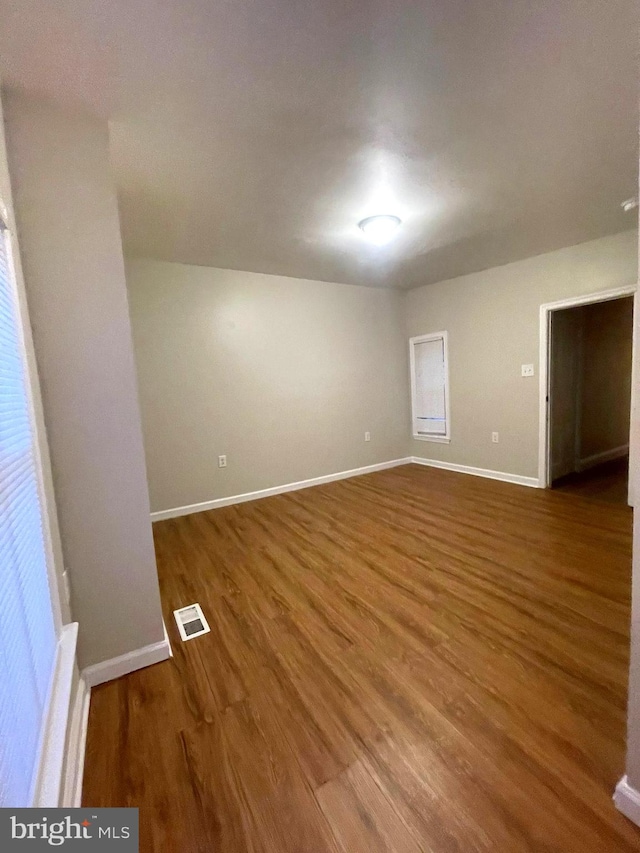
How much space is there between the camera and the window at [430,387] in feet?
14.8

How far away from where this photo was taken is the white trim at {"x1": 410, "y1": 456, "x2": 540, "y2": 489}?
12.3 feet

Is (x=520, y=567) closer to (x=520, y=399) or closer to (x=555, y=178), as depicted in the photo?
(x=520, y=399)

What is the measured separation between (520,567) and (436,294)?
342 cm

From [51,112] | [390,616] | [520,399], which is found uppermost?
[51,112]

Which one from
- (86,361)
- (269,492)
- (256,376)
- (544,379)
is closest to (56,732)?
(86,361)

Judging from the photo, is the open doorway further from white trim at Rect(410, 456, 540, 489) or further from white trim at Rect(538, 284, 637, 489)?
white trim at Rect(410, 456, 540, 489)

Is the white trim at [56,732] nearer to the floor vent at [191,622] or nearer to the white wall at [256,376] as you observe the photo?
the floor vent at [191,622]

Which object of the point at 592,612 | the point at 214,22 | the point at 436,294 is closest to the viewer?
the point at 214,22

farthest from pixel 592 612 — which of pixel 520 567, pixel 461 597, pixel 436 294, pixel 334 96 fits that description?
pixel 436 294

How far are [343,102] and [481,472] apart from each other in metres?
3.84

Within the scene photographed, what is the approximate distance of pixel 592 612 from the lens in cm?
176

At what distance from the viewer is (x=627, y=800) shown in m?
0.93

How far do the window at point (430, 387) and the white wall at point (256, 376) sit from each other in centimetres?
26

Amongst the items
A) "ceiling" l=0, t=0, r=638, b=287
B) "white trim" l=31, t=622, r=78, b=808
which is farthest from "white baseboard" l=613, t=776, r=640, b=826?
"ceiling" l=0, t=0, r=638, b=287
